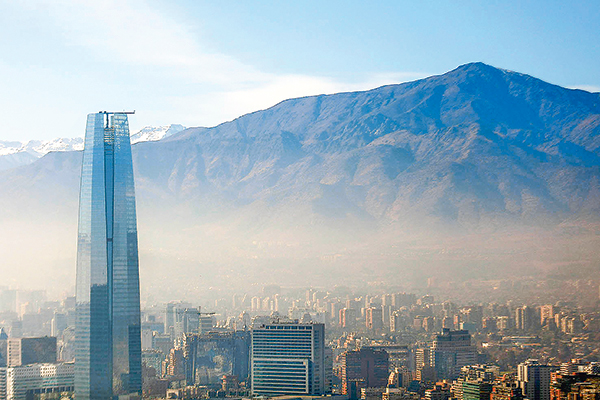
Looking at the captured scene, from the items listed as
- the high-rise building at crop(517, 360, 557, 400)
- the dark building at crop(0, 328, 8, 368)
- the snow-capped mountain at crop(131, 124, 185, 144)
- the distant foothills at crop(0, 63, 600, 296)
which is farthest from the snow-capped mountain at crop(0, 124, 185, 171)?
the high-rise building at crop(517, 360, 557, 400)

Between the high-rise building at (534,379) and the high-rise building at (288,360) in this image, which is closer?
the high-rise building at (534,379)

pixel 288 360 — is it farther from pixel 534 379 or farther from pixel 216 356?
pixel 534 379

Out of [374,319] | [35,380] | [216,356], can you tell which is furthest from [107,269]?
[374,319]

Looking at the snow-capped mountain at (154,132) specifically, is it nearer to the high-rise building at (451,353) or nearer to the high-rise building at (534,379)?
the high-rise building at (451,353)

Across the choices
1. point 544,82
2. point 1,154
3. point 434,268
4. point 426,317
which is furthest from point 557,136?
point 1,154

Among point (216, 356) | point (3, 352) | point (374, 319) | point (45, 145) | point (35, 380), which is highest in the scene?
point (45, 145)

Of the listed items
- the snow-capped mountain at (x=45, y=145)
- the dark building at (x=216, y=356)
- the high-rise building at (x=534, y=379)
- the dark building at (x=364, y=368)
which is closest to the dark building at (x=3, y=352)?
the dark building at (x=216, y=356)
